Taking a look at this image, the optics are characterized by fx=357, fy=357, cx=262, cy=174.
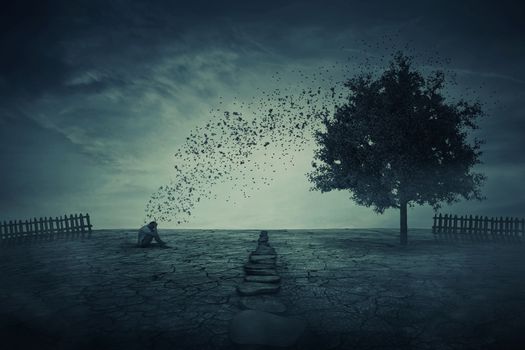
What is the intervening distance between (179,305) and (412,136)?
38.0 ft

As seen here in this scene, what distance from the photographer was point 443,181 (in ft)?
49.2

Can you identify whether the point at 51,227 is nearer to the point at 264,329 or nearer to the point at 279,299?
the point at 279,299

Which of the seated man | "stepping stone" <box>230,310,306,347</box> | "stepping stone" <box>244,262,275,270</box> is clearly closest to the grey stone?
"stepping stone" <box>244,262,275,270</box>

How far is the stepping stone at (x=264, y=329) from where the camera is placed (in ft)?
16.0

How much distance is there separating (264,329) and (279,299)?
157cm

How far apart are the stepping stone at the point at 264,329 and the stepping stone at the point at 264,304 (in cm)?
27

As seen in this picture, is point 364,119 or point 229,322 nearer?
point 229,322

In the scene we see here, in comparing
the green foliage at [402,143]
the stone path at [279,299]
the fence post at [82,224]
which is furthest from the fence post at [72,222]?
the green foliage at [402,143]

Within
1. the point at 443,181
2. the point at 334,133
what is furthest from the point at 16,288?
the point at 443,181

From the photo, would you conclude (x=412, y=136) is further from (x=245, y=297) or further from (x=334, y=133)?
(x=245, y=297)

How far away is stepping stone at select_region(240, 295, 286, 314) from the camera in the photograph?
608cm

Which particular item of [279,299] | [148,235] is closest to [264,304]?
[279,299]

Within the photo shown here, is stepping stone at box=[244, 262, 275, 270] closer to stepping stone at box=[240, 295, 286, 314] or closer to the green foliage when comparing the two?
stepping stone at box=[240, 295, 286, 314]

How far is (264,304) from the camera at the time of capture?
6316 mm
